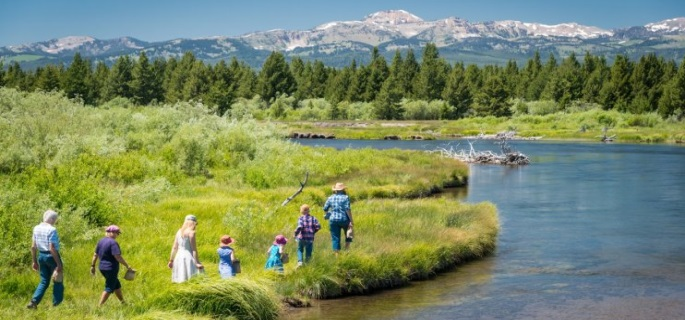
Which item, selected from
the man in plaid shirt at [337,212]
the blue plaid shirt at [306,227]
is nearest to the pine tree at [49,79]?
the man in plaid shirt at [337,212]

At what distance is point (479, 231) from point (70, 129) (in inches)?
1022

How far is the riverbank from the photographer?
107 m

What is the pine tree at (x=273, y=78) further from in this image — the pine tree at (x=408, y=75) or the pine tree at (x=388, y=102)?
the pine tree at (x=388, y=102)

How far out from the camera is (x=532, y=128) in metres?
120

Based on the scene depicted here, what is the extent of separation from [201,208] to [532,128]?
325 ft

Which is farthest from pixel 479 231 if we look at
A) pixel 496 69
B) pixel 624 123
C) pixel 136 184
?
pixel 496 69

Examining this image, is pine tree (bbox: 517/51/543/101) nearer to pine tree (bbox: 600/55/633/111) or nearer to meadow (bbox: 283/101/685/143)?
meadow (bbox: 283/101/685/143)

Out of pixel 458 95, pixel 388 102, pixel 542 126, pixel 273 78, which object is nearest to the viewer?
pixel 542 126

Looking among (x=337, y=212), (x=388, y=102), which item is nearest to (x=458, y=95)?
(x=388, y=102)

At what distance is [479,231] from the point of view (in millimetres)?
28125

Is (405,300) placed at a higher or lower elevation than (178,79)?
lower

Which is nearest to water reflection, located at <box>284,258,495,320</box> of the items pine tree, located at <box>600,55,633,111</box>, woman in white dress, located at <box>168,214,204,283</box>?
woman in white dress, located at <box>168,214,204,283</box>

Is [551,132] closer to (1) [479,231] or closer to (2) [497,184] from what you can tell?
(2) [497,184]

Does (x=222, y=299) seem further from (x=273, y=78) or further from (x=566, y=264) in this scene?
(x=273, y=78)
